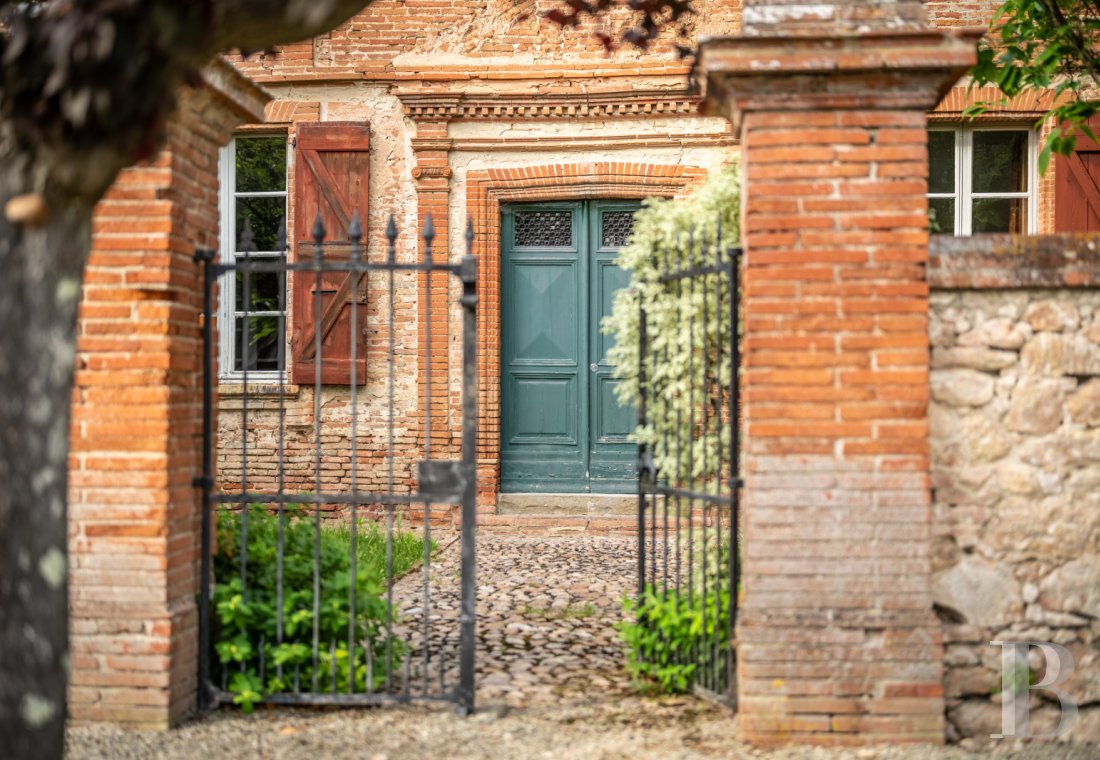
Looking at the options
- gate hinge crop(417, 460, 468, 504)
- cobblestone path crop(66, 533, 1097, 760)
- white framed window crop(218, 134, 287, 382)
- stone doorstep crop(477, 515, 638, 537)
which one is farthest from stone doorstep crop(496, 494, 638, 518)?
gate hinge crop(417, 460, 468, 504)

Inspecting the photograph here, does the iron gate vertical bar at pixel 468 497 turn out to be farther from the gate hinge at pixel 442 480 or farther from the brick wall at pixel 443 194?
the brick wall at pixel 443 194

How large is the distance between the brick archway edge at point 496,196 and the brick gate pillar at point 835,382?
553 cm

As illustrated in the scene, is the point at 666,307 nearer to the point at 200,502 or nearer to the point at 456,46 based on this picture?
the point at 200,502

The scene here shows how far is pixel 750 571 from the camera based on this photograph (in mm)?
3943

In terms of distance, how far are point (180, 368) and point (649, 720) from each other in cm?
249

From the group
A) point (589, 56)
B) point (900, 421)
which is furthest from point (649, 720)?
point (589, 56)

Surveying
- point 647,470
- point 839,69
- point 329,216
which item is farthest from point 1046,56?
point 329,216

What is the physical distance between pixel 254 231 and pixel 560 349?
10.5 ft

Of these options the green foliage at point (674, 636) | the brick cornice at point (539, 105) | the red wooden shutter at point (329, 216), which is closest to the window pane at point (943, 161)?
the brick cornice at point (539, 105)

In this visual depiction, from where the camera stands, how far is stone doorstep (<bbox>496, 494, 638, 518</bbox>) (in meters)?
9.57

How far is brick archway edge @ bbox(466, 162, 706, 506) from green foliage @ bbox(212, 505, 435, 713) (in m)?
4.68

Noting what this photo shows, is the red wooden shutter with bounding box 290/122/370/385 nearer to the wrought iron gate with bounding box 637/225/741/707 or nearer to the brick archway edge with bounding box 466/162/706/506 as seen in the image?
the brick archway edge with bounding box 466/162/706/506

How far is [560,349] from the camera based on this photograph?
978cm

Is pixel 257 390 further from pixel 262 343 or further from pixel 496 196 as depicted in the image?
pixel 496 196
